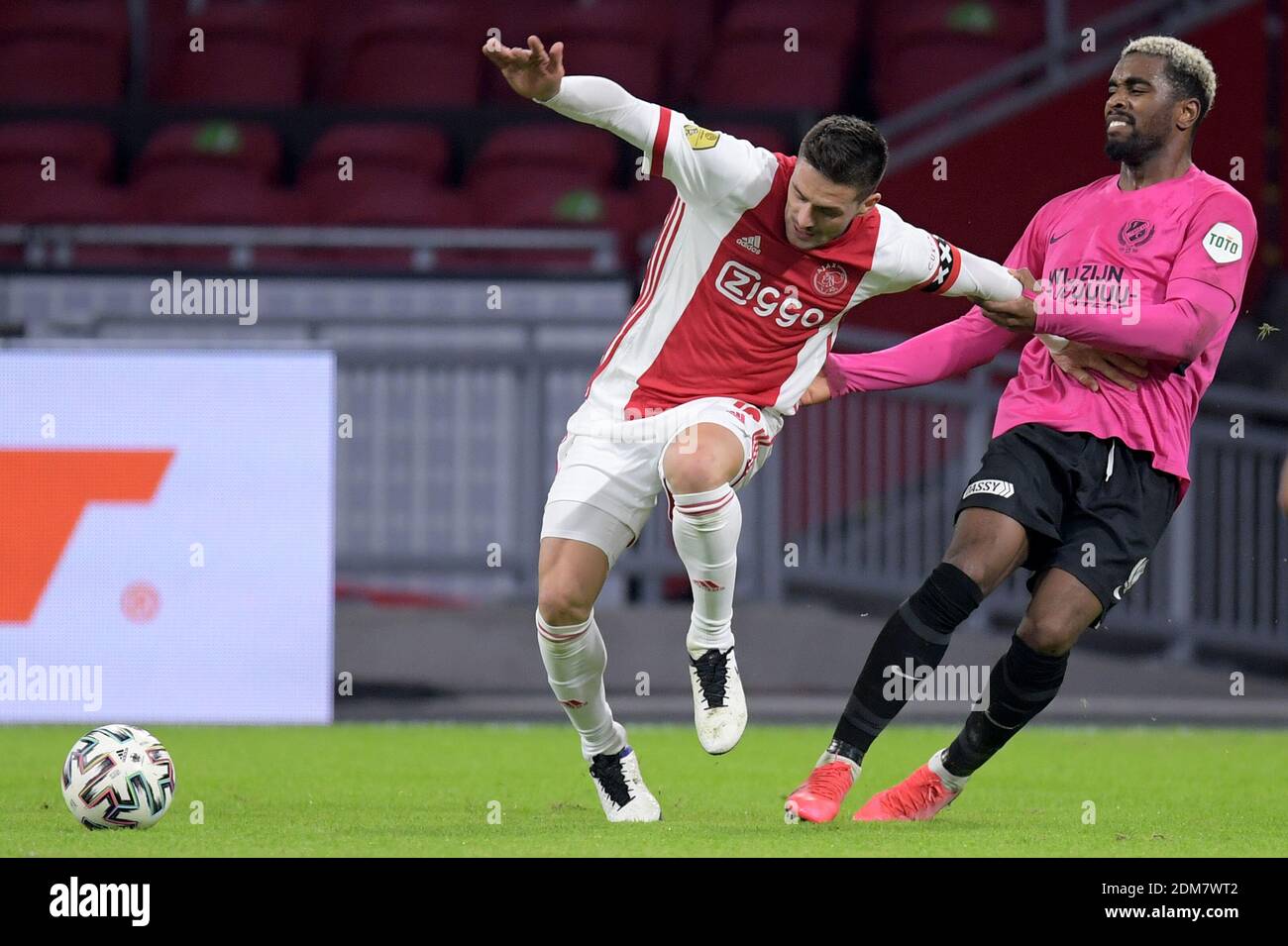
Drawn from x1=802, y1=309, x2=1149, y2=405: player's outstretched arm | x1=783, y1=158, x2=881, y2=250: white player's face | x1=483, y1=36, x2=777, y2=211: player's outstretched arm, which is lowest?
x1=802, y1=309, x2=1149, y2=405: player's outstretched arm

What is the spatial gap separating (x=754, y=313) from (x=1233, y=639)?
552 cm

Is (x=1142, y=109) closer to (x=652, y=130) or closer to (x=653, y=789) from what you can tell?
(x=652, y=130)

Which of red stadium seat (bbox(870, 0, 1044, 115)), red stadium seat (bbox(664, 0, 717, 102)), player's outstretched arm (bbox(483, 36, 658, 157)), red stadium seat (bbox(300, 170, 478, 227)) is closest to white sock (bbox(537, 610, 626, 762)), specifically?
player's outstretched arm (bbox(483, 36, 658, 157))

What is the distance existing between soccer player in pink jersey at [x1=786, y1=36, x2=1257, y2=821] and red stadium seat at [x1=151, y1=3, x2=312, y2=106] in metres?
8.95

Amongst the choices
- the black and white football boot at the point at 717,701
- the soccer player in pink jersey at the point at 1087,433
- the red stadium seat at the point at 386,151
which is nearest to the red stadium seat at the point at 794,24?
the red stadium seat at the point at 386,151

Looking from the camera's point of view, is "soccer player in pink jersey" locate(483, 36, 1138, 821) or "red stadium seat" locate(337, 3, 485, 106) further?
"red stadium seat" locate(337, 3, 485, 106)

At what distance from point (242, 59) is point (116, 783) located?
9508 millimetres

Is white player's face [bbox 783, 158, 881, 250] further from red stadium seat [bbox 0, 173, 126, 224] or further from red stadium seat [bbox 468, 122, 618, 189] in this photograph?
red stadium seat [bbox 0, 173, 126, 224]

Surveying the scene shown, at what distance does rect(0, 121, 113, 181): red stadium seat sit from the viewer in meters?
13.0

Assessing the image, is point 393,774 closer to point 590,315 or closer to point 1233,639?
point 590,315

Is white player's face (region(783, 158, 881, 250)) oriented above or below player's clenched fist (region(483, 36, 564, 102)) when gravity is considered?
below

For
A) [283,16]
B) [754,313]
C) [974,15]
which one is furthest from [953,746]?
[283,16]

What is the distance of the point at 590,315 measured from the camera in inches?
416

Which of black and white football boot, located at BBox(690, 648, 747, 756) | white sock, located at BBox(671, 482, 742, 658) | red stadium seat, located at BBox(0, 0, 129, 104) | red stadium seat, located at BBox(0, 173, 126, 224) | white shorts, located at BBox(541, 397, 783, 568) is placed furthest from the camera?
red stadium seat, located at BBox(0, 0, 129, 104)
